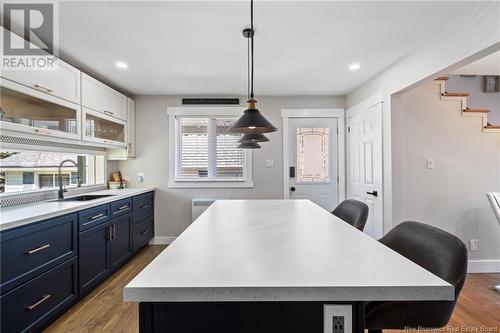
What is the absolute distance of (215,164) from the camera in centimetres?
399

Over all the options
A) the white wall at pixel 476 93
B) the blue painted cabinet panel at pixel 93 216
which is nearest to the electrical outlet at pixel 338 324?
the blue painted cabinet panel at pixel 93 216

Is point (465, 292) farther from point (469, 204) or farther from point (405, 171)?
point (405, 171)

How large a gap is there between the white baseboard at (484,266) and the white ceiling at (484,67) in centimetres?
224

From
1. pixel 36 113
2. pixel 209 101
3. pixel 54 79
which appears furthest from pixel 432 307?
pixel 209 101

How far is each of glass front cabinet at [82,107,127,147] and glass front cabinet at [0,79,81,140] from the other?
153mm

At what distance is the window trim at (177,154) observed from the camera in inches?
154

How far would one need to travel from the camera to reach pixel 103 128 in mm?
3125

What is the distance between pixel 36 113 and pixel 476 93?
5.07 meters

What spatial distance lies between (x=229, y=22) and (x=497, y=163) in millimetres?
3350

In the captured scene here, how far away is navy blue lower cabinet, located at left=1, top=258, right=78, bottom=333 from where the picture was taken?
154 centimetres

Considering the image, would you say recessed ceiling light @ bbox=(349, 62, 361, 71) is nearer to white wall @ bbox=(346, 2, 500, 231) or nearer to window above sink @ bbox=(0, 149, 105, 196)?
white wall @ bbox=(346, 2, 500, 231)

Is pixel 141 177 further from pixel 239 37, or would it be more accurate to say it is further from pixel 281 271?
pixel 281 271

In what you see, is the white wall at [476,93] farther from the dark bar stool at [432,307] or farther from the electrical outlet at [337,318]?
the electrical outlet at [337,318]

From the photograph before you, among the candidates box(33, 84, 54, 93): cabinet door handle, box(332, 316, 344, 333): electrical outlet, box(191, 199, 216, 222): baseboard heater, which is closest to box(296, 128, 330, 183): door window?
box(191, 199, 216, 222): baseboard heater
